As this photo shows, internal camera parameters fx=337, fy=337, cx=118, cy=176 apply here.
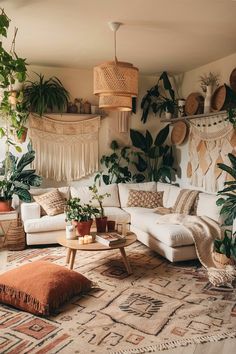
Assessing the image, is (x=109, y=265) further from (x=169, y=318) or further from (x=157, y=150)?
(x=157, y=150)

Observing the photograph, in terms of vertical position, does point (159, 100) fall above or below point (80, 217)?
above

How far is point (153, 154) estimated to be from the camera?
225 inches

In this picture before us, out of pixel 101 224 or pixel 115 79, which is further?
pixel 101 224

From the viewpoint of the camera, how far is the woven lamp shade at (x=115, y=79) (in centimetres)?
323

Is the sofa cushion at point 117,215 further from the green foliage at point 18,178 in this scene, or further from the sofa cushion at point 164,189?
the green foliage at point 18,178

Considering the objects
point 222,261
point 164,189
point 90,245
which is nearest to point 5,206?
point 90,245

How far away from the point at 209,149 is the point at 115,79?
2179 mm

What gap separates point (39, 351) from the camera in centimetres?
219

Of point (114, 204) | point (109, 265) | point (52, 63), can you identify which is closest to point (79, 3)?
point (52, 63)

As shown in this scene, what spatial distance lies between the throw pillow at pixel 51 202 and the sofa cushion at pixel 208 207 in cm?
186

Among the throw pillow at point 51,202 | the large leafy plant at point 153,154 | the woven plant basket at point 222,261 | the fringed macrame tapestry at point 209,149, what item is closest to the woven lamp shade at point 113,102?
the fringed macrame tapestry at point 209,149

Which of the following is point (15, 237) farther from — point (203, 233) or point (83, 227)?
point (203, 233)

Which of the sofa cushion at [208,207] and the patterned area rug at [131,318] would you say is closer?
the patterned area rug at [131,318]

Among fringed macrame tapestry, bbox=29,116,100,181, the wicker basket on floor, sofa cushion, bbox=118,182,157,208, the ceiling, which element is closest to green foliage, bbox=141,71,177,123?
the ceiling
